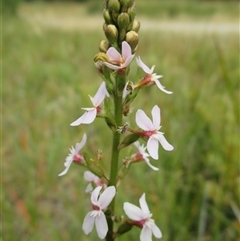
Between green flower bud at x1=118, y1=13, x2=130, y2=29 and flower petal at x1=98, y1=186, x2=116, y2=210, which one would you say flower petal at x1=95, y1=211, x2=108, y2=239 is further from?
green flower bud at x1=118, y1=13, x2=130, y2=29

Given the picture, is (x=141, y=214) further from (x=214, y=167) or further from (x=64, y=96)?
(x=64, y=96)

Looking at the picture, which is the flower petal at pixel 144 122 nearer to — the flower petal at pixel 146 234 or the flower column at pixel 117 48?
the flower column at pixel 117 48

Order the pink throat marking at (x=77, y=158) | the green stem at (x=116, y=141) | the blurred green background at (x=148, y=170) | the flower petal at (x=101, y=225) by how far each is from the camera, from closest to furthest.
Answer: the flower petal at (x=101, y=225), the green stem at (x=116, y=141), the pink throat marking at (x=77, y=158), the blurred green background at (x=148, y=170)

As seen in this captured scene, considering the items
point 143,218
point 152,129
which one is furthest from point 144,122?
point 143,218

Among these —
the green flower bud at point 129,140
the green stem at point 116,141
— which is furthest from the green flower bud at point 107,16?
the green flower bud at point 129,140

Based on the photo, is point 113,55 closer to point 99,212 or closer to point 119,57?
point 119,57

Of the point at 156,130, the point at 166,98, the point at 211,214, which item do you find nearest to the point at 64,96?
the point at 166,98
